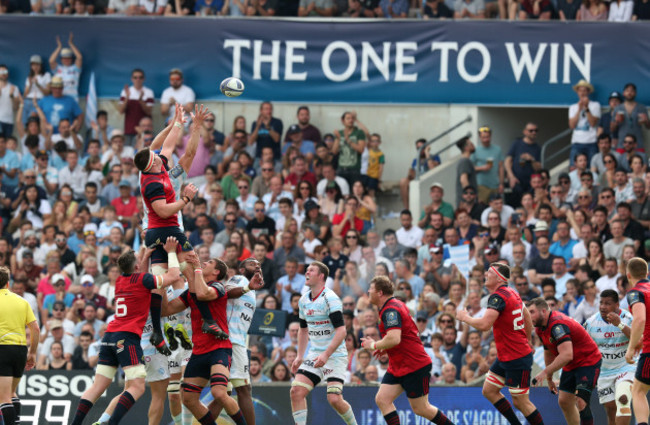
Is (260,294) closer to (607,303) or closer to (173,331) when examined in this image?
(173,331)

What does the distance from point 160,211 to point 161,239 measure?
1.71 ft

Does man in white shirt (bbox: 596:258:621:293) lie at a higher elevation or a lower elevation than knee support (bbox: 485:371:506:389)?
higher

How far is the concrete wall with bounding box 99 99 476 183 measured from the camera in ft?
88.2

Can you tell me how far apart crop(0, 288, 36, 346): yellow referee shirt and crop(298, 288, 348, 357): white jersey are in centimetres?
355

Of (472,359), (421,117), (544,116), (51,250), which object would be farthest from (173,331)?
(544,116)

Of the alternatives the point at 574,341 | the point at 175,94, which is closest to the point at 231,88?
the point at 574,341

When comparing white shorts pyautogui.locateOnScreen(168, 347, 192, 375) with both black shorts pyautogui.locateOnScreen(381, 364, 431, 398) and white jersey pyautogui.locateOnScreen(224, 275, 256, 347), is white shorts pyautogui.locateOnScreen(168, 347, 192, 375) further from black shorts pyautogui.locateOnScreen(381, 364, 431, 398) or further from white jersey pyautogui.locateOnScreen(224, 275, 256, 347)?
black shorts pyautogui.locateOnScreen(381, 364, 431, 398)

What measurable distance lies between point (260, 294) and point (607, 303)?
724cm

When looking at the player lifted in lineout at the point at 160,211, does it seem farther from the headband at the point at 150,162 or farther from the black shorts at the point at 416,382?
the black shorts at the point at 416,382

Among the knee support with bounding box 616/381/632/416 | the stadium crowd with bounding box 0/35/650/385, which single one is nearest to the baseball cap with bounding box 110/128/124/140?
the stadium crowd with bounding box 0/35/650/385

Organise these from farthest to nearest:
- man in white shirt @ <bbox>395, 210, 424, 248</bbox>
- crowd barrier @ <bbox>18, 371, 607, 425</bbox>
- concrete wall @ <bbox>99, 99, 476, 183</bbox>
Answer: concrete wall @ <bbox>99, 99, 476, 183</bbox>
man in white shirt @ <bbox>395, 210, 424, 248</bbox>
crowd barrier @ <bbox>18, 371, 607, 425</bbox>

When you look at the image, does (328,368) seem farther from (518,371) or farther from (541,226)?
(541,226)

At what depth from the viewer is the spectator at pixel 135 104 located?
87.2 ft

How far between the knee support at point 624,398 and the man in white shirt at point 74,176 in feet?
42.6
